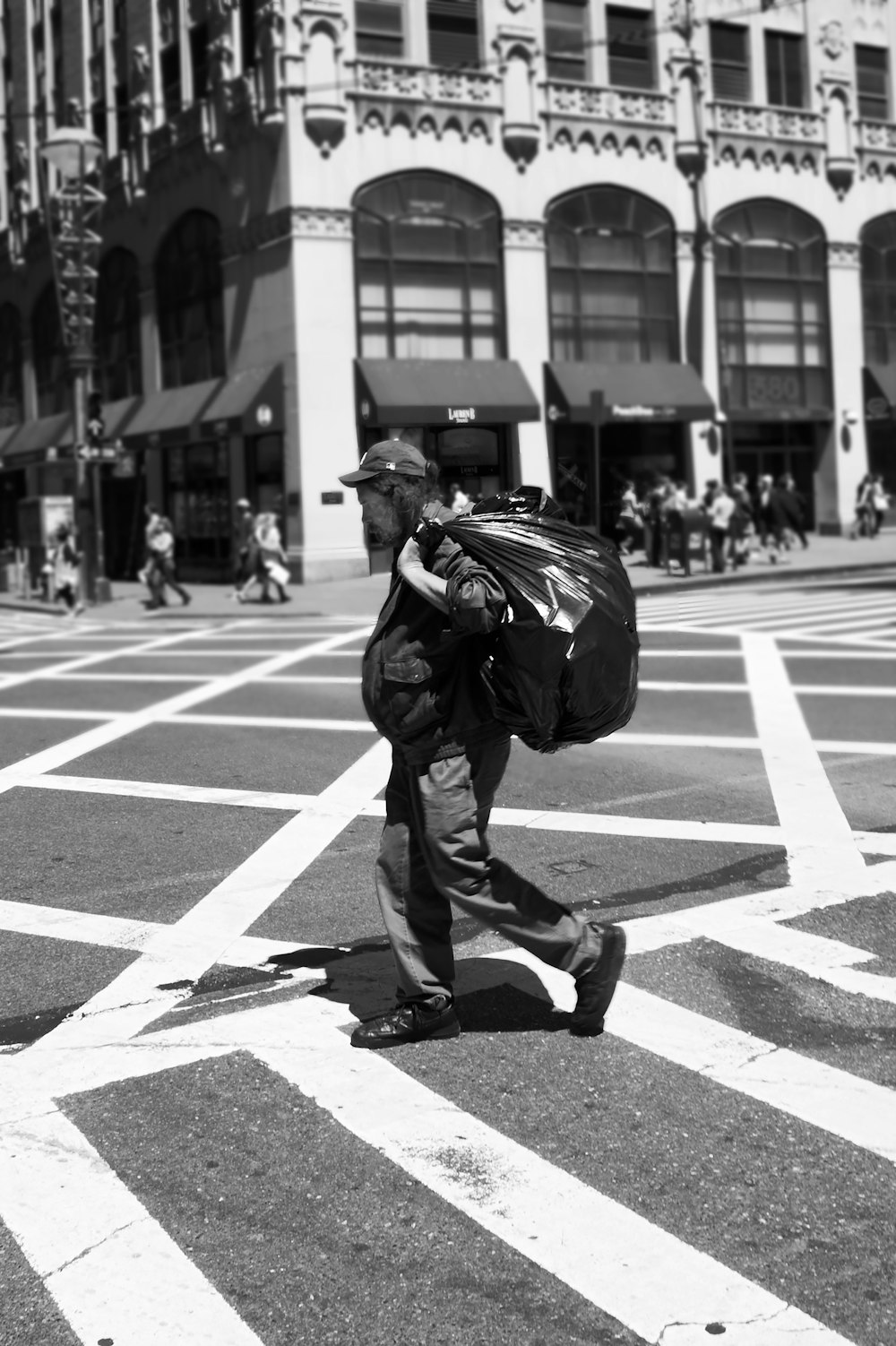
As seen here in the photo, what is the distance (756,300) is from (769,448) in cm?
353

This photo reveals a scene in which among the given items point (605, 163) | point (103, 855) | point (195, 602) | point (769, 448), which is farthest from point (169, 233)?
point (103, 855)

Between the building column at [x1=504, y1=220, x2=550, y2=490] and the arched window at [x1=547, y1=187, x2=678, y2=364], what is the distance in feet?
1.40

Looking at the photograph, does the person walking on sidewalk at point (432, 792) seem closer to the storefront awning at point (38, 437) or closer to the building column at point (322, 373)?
the building column at point (322, 373)

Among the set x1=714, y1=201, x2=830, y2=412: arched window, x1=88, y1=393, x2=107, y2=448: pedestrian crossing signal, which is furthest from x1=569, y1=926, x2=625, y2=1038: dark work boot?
x1=714, y1=201, x2=830, y2=412: arched window

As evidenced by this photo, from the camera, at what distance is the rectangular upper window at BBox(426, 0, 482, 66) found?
3145cm

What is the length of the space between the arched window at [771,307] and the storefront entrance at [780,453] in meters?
0.74

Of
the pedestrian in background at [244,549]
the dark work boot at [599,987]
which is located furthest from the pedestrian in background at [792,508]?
the dark work boot at [599,987]

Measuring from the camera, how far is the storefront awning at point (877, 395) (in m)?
37.1

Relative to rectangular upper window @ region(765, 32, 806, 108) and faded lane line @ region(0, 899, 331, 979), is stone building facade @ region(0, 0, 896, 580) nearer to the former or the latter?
rectangular upper window @ region(765, 32, 806, 108)

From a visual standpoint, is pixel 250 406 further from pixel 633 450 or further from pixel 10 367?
pixel 10 367

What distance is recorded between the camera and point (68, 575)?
27094 millimetres

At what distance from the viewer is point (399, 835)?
4.77 meters

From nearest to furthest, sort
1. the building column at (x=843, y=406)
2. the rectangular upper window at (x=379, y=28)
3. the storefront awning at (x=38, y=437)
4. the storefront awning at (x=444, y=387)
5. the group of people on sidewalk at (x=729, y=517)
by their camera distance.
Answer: the group of people on sidewalk at (x=729, y=517)
the storefront awning at (x=444, y=387)
the rectangular upper window at (x=379, y=28)
the building column at (x=843, y=406)
the storefront awning at (x=38, y=437)

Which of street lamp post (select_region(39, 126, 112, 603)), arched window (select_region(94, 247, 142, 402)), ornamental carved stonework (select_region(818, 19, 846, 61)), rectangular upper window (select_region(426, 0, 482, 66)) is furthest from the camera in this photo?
arched window (select_region(94, 247, 142, 402))
